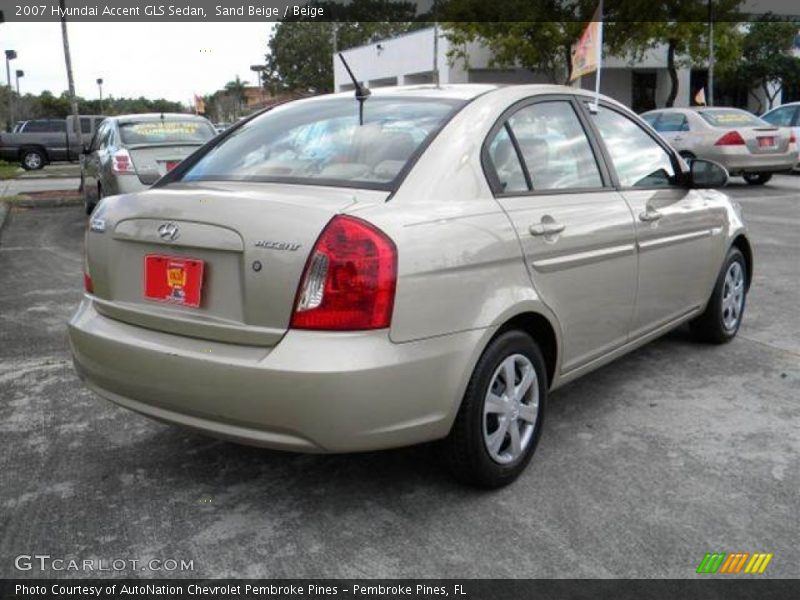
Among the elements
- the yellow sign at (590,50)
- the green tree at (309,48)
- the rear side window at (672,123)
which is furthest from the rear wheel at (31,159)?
the green tree at (309,48)

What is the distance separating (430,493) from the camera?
3152mm

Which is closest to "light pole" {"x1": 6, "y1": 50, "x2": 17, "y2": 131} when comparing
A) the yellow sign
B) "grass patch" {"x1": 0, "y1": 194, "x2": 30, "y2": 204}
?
"grass patch" {"x1": 0, "y1": 194, "x2": 30, "y2": 204}

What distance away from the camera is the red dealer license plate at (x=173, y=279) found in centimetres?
286

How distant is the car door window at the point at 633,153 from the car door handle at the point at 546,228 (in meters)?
0.82

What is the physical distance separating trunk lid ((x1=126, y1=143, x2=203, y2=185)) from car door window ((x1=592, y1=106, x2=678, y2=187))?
6750 millimetres

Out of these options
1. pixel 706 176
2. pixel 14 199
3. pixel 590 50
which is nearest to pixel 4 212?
pixel 14 199

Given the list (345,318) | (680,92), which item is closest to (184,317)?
(345,318)

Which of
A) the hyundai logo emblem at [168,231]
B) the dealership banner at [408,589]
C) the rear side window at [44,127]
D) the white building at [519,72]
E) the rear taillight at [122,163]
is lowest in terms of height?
the dealership banner at [408,589]

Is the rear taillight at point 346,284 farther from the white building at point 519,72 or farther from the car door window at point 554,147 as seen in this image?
the white building at point 519,72

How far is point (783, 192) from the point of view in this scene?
14.3 meters

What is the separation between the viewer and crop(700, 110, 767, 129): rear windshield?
14570mm

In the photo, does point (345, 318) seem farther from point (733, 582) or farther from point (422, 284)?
point (733, 582)

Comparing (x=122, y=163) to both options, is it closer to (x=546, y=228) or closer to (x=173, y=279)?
(x=173, y=279)

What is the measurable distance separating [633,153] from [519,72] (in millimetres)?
32749
